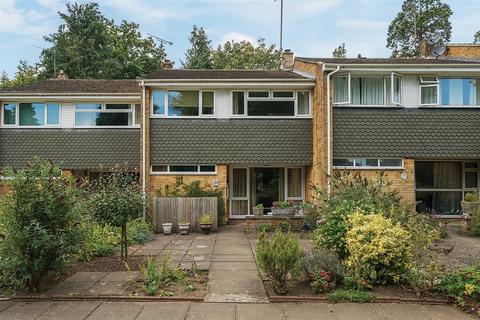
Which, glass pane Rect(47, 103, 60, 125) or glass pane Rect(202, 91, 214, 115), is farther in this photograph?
glass pane Rect(47, 103, 60, 125)

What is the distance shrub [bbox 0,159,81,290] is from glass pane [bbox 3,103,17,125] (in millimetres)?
10990

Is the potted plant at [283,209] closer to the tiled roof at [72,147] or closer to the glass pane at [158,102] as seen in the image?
the glass pane at [158,102]

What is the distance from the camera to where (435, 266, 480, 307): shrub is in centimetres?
608

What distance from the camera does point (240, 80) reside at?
1482 cm

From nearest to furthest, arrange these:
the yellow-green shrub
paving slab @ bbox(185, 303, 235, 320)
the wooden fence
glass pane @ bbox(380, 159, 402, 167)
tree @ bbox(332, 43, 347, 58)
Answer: paving slab @ bbox(185, 303, 235, 320), the yellow-green shrub, the wooden fence, glass pane @ bbox(380, 159, 402, 167), tree @ bbox(332, 43, 347, 58)

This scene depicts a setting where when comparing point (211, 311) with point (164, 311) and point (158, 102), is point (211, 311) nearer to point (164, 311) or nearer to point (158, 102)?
point (164, 311)

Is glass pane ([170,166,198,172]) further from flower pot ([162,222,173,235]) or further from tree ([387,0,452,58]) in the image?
tree ([387,0,452,58])

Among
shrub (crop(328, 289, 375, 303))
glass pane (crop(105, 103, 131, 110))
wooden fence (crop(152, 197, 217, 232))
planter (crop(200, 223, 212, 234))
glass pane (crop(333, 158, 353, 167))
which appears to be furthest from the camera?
glass pane (crop(105, 103, 131, 110))

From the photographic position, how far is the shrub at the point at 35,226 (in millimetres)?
6461

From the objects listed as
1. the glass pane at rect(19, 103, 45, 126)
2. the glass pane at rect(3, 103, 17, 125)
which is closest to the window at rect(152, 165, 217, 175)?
the glass pane at rect(19, 103, 45, 126)

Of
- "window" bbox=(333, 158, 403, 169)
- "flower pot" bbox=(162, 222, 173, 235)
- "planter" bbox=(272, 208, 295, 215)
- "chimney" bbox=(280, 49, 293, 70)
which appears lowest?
"flower pot" bbox=(162, 222, 173, 235)

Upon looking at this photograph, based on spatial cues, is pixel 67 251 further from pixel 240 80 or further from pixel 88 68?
pixel 88 68

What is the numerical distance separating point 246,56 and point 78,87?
20.4m

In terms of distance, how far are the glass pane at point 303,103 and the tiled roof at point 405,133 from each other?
1.59 meters
